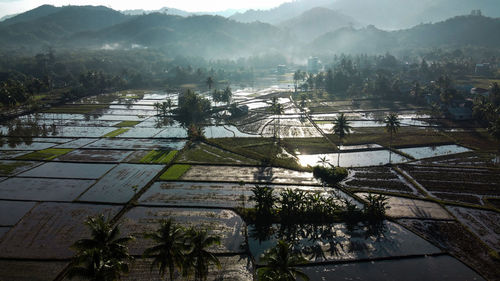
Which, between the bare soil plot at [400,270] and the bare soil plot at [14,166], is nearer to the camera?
the bare soil plot at [400,270]

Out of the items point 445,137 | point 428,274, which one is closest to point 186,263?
point 428,274

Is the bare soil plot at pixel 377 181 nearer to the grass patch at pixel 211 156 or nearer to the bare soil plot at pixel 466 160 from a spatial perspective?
the bare soil plot at pixel 466 160

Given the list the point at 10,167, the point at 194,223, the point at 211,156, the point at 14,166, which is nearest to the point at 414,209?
the point at 194,223

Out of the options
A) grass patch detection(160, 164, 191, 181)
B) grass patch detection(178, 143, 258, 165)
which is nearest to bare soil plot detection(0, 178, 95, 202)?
grass patch detection(160, 164, 191, 181)

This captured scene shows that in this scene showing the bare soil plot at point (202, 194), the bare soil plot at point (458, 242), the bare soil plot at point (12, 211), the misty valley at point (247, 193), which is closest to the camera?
the misty valley at point (247, 193)

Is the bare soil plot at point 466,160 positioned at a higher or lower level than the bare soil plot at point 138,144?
lower

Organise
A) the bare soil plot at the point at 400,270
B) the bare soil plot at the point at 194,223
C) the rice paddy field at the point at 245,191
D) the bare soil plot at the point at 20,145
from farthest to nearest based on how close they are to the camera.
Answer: the bare soil plot at the point at 20,145 → the bare soil plot at the point at 194,223 → the rice paddy field at the point at 245,191 → the bare soil plot at the point at 400,270

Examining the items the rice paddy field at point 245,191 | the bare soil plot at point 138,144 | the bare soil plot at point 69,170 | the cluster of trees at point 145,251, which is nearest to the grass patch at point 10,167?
the rice paddy field at point 245,191

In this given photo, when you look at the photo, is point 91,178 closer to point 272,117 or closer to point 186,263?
point 186,263
